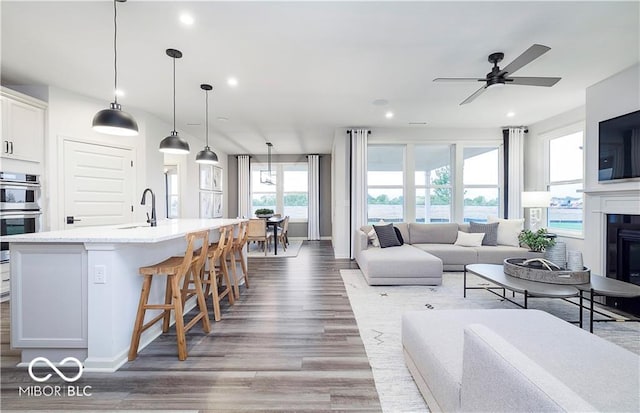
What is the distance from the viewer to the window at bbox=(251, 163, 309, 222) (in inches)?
377

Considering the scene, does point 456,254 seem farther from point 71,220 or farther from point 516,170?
point 71,220

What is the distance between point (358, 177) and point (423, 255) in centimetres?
240

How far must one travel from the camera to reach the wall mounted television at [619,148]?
3250mm

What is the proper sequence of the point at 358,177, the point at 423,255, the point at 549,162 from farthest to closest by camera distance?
the point at 358,177, the point at 549,162, the point at 423,255

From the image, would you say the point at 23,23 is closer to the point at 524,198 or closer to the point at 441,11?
the point at 441,11

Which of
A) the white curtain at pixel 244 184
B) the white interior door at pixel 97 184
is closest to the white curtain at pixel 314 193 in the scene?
the white curtain at pixel 244 184

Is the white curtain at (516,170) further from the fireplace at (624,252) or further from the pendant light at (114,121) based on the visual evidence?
the pendant light at (114,121)

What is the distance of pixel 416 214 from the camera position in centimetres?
636

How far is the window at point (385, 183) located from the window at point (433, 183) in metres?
0.37

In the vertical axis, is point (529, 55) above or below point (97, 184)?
above

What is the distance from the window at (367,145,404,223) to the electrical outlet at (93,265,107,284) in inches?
201

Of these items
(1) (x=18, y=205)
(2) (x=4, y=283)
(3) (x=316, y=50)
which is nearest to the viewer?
(3) (x=316, y=50)

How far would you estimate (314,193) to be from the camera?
932cm

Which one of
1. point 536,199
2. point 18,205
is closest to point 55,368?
point 18,205
